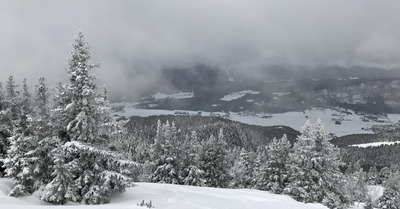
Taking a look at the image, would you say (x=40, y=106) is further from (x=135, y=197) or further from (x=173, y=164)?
(x=173, y=164)

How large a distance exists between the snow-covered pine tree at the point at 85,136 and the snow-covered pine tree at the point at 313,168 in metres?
22.3

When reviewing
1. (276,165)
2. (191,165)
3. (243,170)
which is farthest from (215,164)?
(243,170)

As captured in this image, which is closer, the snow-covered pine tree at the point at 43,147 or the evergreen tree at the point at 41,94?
the snow-covered pine tree at the point at 43,147

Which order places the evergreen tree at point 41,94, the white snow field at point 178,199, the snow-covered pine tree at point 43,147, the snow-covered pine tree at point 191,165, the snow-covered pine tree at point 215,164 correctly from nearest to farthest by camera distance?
the white snow field at point 178,199 < the snow-covered pine tree at point 43,147 < the evergreen tree at point 41,94 < the snow-covered pine tree at point 191,165 < the snow-covered pine tree at point 215,164

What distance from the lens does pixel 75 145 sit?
20250mm

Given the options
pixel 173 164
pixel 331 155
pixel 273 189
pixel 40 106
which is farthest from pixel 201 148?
pixel 40 106

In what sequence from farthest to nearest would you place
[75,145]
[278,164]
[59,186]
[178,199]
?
[278,164]
[178,199]
[75,145]
[59,186]

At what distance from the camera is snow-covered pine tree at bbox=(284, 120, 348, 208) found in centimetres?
3750

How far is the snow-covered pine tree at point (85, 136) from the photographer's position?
2050 centimetres

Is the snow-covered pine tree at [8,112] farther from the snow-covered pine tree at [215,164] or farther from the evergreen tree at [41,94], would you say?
the snow-covered pine tree at [215,164]

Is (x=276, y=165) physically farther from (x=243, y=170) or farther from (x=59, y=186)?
(x=59, y=186)

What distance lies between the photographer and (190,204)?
2097 cm

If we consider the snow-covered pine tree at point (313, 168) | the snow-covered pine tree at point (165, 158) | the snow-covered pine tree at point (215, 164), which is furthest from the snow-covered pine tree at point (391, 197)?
the snow-covered pine tree at point (165, 158)

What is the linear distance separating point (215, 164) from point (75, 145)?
3302 centimetres
